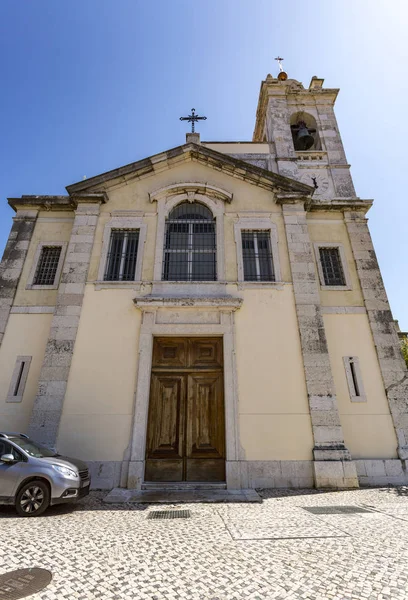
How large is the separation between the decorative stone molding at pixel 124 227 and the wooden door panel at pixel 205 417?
3.41m

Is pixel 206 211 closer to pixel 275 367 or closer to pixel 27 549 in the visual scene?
pixel 275 367

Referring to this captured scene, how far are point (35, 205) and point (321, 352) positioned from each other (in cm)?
971

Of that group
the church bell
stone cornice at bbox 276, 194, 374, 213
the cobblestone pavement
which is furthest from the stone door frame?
the church bell

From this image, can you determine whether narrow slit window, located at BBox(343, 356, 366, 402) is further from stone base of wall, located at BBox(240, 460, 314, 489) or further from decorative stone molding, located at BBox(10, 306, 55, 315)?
decorative stone molding, located at BBox(10, 306, 55, 315)

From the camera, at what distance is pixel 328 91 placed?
14.5 m

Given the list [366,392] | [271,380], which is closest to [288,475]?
[271,380]

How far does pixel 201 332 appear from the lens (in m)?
8.27

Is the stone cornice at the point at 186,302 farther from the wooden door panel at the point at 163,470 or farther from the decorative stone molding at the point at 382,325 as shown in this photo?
the decorative stone molding at the point at 382,325

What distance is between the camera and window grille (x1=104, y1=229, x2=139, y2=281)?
9266 mm

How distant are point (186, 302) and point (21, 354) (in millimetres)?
4508

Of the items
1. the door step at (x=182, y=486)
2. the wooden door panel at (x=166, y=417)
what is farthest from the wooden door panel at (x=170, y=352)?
the door step at (x=182, y=486)

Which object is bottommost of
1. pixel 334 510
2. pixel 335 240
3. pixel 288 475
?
pixel 334 510

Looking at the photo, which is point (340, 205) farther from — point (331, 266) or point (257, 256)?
point (257, 256)

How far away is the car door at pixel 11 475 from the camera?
16.7 feet
